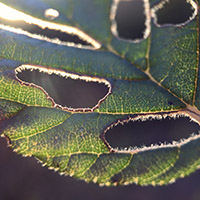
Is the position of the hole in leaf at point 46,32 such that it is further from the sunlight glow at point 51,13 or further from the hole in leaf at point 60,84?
the hole in leaf at point 60,84

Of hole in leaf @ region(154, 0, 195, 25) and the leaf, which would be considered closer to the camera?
the leaf

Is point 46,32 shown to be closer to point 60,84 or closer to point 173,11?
point 60,84

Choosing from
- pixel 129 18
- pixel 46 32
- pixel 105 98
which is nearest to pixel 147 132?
pixel 105 98

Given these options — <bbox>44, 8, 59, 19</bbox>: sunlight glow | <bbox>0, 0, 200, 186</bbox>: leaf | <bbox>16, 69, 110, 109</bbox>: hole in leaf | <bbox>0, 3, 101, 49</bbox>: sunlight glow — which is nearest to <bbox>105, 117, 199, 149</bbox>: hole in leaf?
<bbox>0, 0, 200, 186</bbox>: leaf

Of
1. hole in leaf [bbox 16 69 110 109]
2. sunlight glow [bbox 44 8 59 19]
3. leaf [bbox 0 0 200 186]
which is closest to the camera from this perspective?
leaf [bbox 0 0 200 186]

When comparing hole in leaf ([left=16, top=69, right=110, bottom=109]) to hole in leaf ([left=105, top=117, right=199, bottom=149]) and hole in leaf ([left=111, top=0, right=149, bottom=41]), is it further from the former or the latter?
hole in leaf ([left=111, top=0, right=149, bottom=41])

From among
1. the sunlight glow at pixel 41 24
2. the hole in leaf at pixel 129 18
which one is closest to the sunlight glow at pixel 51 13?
the sunlight glow at pixel 41 24

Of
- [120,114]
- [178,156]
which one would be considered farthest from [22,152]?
[178,156]
